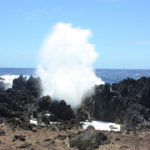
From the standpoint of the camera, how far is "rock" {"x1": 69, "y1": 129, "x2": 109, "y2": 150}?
12258mm

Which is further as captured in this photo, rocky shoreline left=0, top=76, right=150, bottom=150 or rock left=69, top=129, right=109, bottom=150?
rocky shoreline left=0, top=76, right=150, bottom=150

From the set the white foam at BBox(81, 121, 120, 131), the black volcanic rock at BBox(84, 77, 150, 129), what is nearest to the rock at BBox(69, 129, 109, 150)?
the white foam at BBox(81, 121, 120, 131)

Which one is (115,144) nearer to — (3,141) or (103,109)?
(3,141)

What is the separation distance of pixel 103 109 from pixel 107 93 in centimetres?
146

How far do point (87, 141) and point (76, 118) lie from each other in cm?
989

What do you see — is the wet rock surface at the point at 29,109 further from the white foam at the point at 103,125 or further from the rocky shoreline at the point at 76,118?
the white foam at the point at 103,125

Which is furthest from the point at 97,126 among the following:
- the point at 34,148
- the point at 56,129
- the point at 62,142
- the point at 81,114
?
the point at 34,148

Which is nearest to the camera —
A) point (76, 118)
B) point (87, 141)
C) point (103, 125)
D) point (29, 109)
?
point (87, 141)

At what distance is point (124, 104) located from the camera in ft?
74.5

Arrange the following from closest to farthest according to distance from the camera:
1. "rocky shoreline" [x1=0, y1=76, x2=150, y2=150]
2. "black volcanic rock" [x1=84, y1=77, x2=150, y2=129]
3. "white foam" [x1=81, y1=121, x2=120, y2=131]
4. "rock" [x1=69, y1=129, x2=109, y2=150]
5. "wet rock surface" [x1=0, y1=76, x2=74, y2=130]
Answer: "rock" [x1=69, y1=129, x2=109, y2=150]
"rocky shoreline" [x1=0, y1=76, x2=150, y2=150]
"white foam" [x1=81, y1=121, x2=120, y2=131]
"black volcanic rock" [x1=84, y1=77, x2=150, y2=129]
"wet rock surface" [x1=0, y1=76, x2=74, y2=130]

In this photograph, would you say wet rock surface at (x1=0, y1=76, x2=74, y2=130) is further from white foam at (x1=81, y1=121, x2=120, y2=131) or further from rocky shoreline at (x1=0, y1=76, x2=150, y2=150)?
white foam at (x1=81, y1=121, x2=120, y2=131)

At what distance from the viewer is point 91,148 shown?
39.9 feet

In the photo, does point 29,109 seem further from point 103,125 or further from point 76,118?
point 103,125

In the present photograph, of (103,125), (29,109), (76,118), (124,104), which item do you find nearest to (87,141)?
(103,125)
